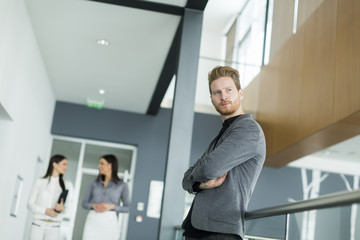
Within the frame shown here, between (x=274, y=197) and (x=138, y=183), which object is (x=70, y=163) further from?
(x=274, y=197)

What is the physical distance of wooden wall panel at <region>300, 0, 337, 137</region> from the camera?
512cm

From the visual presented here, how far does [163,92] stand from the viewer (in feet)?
27.5

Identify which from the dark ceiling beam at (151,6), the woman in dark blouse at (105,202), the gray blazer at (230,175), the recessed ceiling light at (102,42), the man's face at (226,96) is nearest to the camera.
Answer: the gray blazer at (230,175)

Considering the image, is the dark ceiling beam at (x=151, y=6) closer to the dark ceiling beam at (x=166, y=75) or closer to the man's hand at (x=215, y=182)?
the dark ceiling beam at (x=166, y=75)

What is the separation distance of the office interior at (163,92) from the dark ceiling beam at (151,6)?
0.6 inches

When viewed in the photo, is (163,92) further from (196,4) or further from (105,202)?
(105,202)

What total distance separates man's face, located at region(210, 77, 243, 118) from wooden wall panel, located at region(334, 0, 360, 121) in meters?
2.63

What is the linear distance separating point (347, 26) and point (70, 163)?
20.0 ft

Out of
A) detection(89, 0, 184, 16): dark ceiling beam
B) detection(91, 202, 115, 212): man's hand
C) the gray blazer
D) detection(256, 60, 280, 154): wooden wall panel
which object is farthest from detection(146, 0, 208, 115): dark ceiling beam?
the gray blazer

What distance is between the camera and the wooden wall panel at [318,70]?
512 centimetres

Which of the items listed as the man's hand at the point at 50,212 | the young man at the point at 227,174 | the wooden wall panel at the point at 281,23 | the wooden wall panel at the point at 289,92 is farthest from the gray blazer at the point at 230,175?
the wooden wall panel at the point at 281,23

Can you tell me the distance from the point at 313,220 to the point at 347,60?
3.28 metres

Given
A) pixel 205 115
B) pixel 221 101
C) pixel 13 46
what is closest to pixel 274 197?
pixel 205 115

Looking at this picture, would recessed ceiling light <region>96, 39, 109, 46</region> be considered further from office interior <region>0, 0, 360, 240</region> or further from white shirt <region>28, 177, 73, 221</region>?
white shirt <region>28, 177, 73, 221</region>
